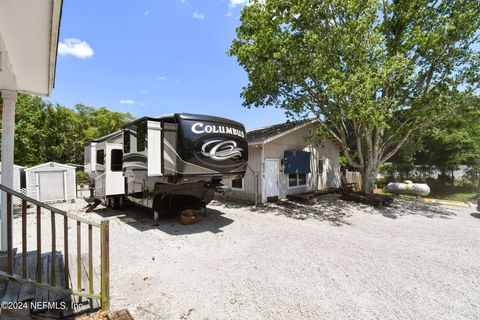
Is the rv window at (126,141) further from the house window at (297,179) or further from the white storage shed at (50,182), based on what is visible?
the house window at (297,179)

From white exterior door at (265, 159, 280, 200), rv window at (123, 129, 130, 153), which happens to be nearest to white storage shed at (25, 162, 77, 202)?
rv window at (123, 129, 130, 153)

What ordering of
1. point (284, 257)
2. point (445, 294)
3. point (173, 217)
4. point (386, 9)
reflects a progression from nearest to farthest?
point (445, 294) < point (284, 257) < point (173, 217) < point (386, 9)

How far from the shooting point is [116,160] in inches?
327

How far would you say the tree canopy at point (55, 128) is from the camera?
50.2ft

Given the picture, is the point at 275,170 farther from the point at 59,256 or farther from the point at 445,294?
the point at 59,256

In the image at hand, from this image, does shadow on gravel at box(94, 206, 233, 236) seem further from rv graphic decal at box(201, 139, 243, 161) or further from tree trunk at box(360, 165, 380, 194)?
tree trunk at box(360, 165, 380, 194)

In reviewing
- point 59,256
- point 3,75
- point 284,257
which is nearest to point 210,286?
point 284,257

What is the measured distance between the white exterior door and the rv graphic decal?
429cm

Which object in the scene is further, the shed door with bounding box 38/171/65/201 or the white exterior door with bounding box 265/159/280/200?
the white exterior door with bounding box 265/159/280/200

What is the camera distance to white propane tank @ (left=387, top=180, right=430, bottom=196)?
1340 centimetres

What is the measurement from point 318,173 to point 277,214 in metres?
6.48

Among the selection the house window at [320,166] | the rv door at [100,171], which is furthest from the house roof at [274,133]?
the rv door at [100,171]

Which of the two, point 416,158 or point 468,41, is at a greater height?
point 468,41

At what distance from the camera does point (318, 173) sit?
14000mm
